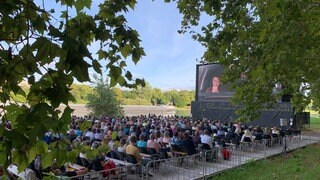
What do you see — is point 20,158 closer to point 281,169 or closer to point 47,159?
point 47,159

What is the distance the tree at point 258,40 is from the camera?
209 inches

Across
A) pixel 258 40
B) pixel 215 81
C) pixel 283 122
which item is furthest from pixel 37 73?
pixel 215 81

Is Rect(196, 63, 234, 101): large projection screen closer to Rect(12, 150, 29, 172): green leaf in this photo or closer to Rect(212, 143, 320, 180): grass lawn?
Rect(212, 143, 320, 180): grass lawn

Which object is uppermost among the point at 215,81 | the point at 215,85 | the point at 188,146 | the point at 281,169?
the point at 215,81

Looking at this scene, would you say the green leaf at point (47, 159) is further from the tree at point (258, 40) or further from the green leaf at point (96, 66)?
the tree at point (258, 40)

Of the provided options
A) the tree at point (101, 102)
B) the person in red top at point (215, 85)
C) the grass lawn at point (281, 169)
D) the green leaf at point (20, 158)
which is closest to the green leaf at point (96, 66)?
the green leaf at point (20, 158)

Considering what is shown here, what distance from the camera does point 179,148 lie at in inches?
534

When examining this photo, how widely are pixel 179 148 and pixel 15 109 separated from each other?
39.1ft

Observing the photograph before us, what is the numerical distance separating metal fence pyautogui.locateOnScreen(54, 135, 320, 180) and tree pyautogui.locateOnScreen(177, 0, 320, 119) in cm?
375

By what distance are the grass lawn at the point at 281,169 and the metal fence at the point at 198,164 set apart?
359mm

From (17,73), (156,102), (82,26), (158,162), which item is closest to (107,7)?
(82,26)

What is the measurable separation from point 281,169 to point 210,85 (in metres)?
22.3

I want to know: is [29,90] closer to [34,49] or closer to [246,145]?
[34,49]

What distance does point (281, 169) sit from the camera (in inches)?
569
